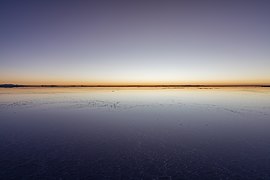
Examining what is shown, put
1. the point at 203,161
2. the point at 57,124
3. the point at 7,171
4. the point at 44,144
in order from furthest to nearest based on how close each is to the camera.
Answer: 1. the point at 57,124
2. the point at 44,144
3. the point at 203,161
4. the point at 7,171

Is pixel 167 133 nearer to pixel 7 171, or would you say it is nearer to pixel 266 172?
pixel 266 172

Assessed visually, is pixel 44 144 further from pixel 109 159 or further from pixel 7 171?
pixel 109 159

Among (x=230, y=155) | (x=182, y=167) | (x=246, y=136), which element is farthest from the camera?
(x=246, y=136)

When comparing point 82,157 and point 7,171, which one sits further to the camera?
point 82,157

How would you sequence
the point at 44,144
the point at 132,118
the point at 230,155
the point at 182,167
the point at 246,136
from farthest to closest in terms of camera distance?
the point at 132,118
the point at 246,136
the point at 44,144
the point at 230,155
the point at 182,167

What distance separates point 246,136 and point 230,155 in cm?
514

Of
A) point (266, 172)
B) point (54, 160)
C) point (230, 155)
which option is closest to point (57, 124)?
point (54, 160)

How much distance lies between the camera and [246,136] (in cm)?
1636

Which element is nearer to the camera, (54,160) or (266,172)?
(266,172)

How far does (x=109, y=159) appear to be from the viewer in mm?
11719

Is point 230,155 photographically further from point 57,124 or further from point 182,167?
point 57,124

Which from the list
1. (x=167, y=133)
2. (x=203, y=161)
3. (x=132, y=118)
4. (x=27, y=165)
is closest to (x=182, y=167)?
(x=203, y=161)

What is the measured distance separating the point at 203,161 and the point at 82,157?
6756 millimetres

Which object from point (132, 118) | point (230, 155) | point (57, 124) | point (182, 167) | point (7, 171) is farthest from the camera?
point (132, 118)
